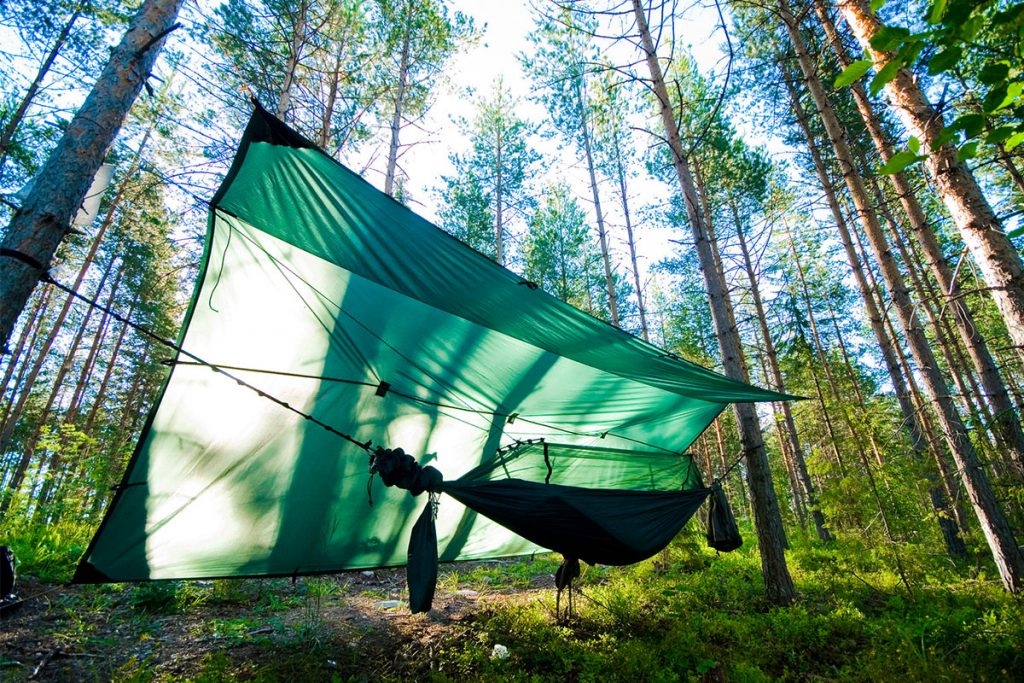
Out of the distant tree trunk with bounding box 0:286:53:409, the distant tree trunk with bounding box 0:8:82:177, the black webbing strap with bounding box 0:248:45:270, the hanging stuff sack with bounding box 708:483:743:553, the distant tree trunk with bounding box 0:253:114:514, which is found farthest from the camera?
the distant tree trunk with bounding box 0:253:114:514

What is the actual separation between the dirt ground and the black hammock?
1174mm

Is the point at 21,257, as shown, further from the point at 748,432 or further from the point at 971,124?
the point at 748,432

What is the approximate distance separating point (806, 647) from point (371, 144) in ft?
26.0

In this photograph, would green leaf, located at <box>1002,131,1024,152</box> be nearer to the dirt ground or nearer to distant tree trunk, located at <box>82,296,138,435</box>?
the dirt ground

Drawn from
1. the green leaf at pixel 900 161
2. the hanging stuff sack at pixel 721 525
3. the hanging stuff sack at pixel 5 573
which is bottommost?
the hanging stuff sack at pixel 5 573

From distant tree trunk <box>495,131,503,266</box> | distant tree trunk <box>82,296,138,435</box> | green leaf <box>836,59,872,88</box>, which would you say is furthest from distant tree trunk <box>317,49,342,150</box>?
distant tree trunk <box>82,296,138,435</box>

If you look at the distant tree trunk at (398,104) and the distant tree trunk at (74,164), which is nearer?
the distant tree trunk at (74,164)

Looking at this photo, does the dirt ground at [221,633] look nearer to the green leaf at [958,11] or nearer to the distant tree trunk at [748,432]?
the distant tree trunk at [748,432]

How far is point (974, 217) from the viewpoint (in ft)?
6.84

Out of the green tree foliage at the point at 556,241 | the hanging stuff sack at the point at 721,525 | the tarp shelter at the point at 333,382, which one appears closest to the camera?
the tarp shelter at the point at 333,382

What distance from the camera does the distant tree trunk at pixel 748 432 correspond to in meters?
3.83

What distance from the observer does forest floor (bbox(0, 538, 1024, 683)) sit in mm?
2654

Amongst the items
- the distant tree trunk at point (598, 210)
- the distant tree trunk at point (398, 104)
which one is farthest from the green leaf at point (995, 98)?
the distant tree trunk at point (598, 210)

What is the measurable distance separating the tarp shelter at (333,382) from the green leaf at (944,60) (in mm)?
1660
